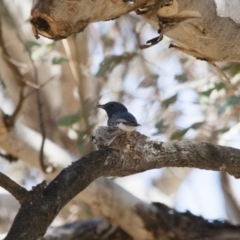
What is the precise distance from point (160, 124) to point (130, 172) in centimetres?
121

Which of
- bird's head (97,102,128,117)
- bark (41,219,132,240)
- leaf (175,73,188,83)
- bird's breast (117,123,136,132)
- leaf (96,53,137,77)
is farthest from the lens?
leaf (175,73,188,83)

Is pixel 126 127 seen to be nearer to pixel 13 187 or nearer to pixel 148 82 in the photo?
pixel 13 187

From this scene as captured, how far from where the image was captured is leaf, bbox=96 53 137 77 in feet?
7.06

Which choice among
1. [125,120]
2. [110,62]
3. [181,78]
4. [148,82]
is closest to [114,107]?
[125,120]

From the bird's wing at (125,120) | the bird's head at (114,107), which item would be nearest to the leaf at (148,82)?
the bird's head at (114,107)

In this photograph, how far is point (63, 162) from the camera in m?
1.88

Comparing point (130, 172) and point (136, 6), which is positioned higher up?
point (136, 6)

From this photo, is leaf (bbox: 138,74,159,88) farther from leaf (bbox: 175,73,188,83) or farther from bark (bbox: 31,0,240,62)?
bark (bbox: 31,0,240,62)

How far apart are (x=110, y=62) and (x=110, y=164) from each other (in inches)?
53.0

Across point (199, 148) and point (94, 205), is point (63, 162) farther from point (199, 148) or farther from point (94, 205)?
point (199, 148)

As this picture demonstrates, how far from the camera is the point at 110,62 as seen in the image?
86.9 inches

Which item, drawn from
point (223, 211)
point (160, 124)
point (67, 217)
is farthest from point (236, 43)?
point (67, 217)

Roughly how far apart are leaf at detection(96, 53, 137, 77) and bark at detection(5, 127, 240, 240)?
3.64 ft

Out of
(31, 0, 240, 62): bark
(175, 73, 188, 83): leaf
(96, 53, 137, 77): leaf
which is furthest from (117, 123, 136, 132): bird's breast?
(175, 73, 188, 83): leaf
